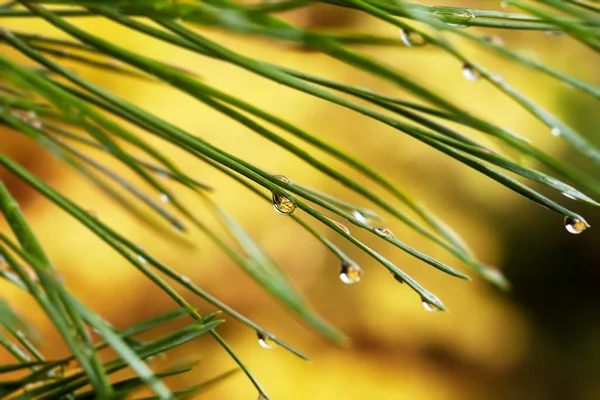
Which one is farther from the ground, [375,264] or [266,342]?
[375,264]

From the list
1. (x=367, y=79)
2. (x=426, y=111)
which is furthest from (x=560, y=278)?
(x=426, y=111)

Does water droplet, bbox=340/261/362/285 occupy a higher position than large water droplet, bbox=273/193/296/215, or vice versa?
large water droplet, bbox=273/193/296/215

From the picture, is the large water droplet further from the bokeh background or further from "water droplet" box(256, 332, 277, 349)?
the bokeh background

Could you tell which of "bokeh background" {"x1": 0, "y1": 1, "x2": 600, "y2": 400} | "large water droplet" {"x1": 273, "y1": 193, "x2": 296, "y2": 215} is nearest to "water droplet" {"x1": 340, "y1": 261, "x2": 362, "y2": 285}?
"large water droplet" {"x1": 273, "y1": 193, "x2": 296, "y2": 215}

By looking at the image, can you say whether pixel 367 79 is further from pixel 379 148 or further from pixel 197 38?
pixel 197 38

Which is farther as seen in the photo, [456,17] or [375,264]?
[375,264]

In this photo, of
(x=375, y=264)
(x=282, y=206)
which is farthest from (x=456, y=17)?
(x=375, y=264)

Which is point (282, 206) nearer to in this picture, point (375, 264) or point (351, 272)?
point (351, 272)

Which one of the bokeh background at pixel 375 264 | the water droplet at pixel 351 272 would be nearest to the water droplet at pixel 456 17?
the water droplet at pixel 351 272
